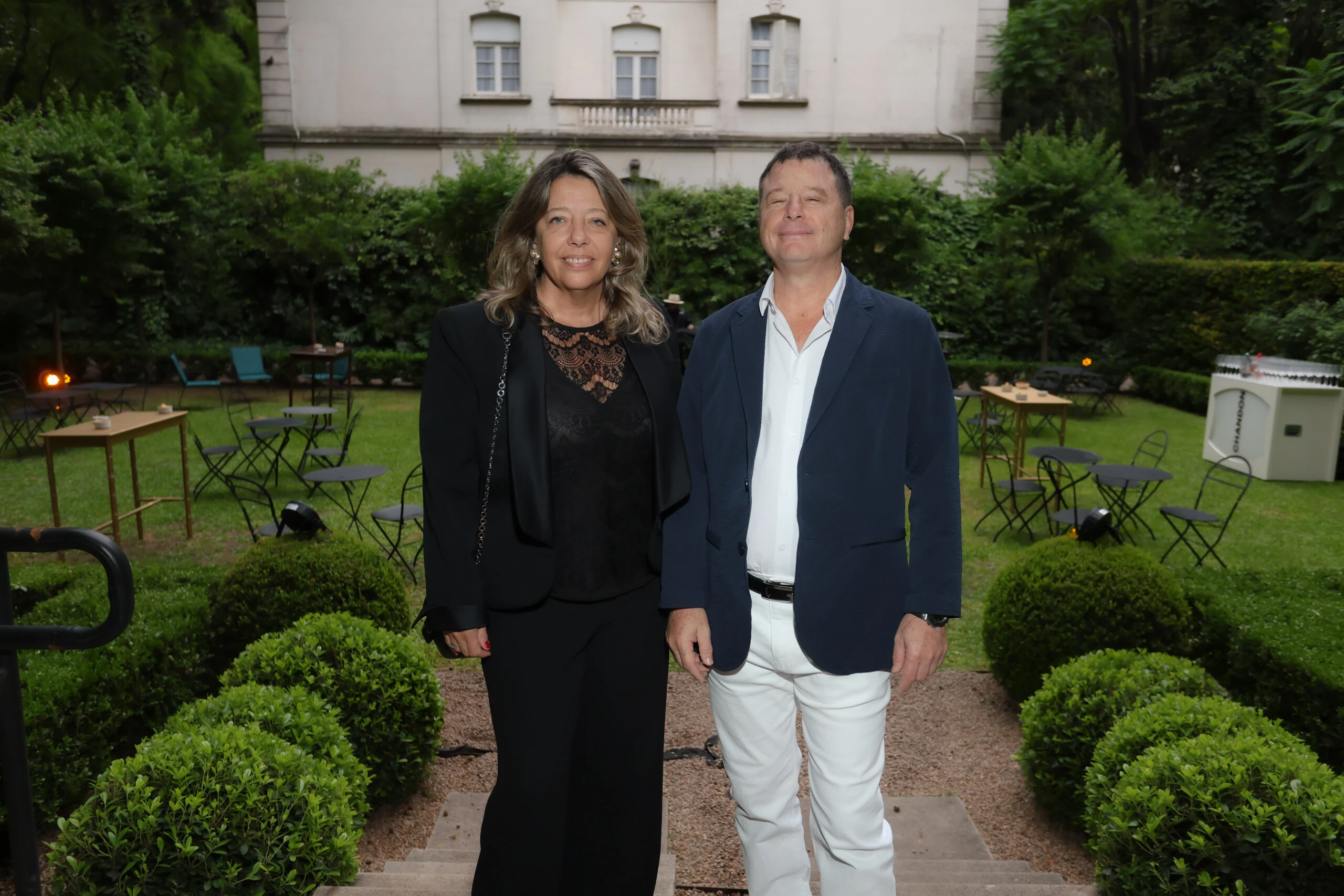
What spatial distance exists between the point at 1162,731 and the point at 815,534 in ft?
5.62

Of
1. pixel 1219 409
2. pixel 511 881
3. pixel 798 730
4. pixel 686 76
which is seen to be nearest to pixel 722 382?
pixel 511 881

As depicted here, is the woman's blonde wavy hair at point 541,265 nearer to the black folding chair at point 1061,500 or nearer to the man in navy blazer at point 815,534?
the man in navy blazer at point 815,534

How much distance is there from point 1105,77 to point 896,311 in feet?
92.7

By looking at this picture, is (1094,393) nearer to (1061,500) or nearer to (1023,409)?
(1023,409)

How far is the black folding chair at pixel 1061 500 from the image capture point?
7.57 meters

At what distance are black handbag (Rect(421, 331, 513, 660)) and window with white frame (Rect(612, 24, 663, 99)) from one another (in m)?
24.8

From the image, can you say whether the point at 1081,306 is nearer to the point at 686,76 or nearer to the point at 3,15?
the point at 686,76

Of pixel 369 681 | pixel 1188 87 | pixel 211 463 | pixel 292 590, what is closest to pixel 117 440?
pixel 211 463

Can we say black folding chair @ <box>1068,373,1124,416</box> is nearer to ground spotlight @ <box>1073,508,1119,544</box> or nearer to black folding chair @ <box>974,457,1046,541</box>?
black folding chair @ <box>974,457,1046,541</box>

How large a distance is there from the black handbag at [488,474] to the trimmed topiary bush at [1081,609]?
3.18 meters

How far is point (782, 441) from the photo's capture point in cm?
247

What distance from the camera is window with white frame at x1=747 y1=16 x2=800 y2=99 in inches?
980

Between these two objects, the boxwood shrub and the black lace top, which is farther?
the boxwood shrub

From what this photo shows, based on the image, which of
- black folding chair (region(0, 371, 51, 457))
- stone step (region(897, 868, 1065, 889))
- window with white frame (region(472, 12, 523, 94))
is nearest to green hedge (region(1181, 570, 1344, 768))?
stone step (region(897, 868, 1065, 889))
